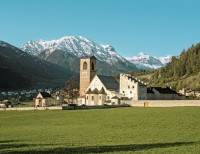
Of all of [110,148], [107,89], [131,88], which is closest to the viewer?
[110,148]

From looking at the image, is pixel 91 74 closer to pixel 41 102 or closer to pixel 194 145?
pixel 41 102

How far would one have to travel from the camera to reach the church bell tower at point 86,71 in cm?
12519

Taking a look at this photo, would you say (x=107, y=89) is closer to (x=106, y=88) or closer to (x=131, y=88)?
(x=106, y=88)

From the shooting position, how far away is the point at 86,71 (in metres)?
127

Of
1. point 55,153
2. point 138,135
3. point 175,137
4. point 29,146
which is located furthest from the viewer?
point 138,135

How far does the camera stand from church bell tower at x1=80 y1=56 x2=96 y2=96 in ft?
411

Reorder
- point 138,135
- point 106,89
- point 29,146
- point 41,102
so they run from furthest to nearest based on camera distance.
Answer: point 41,102 → point 106,89 → point 138,135 → point 29,146

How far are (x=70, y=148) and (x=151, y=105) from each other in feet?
228

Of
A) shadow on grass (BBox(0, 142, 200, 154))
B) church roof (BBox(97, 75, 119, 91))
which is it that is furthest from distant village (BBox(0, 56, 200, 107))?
shadow on grass (BBox(0, 142, 200, 154))

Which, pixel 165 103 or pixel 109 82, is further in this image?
pixel 109 82

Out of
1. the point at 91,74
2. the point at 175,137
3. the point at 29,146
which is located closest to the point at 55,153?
the point at 29,146

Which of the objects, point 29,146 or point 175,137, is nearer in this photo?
point 29,146

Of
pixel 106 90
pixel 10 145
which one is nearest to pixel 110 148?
pixel 10 145

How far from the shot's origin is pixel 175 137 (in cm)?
3083
